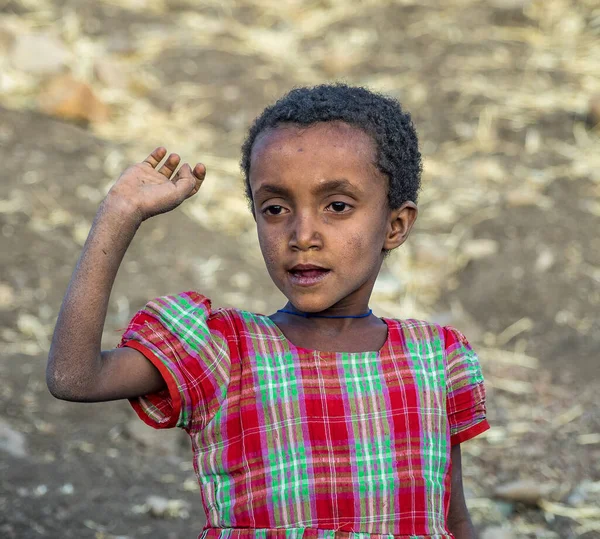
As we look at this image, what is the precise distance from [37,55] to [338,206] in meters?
4.31

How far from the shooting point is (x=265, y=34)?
275 inches

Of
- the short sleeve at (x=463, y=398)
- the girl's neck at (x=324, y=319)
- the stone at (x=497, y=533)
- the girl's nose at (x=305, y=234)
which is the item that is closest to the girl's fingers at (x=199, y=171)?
the girl's nose at (x=305, y=234)

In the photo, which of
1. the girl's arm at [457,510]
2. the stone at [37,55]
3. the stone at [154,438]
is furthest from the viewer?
the stone at [37,55]

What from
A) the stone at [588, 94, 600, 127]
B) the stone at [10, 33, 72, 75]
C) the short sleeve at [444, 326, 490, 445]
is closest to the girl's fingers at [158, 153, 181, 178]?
the short sleeve at [444, 326, 490, 445]

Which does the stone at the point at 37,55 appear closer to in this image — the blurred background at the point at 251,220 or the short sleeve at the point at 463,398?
the blurred background at the point at 251,220

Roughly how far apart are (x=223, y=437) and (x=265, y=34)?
222 inches

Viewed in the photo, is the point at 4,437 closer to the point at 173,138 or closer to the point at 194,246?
the point at 194,246

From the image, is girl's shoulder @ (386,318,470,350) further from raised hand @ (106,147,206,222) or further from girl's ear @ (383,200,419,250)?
raised hand @ (106,147,206,222)

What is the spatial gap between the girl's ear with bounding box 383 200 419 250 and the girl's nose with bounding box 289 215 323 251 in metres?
0.28

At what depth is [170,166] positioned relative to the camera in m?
1.84

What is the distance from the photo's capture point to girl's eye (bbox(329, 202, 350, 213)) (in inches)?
72.6

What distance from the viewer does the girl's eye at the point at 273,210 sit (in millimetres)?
1841

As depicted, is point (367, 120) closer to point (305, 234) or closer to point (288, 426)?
point (305, 234)

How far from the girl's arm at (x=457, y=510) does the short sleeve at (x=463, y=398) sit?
0.33 feet
